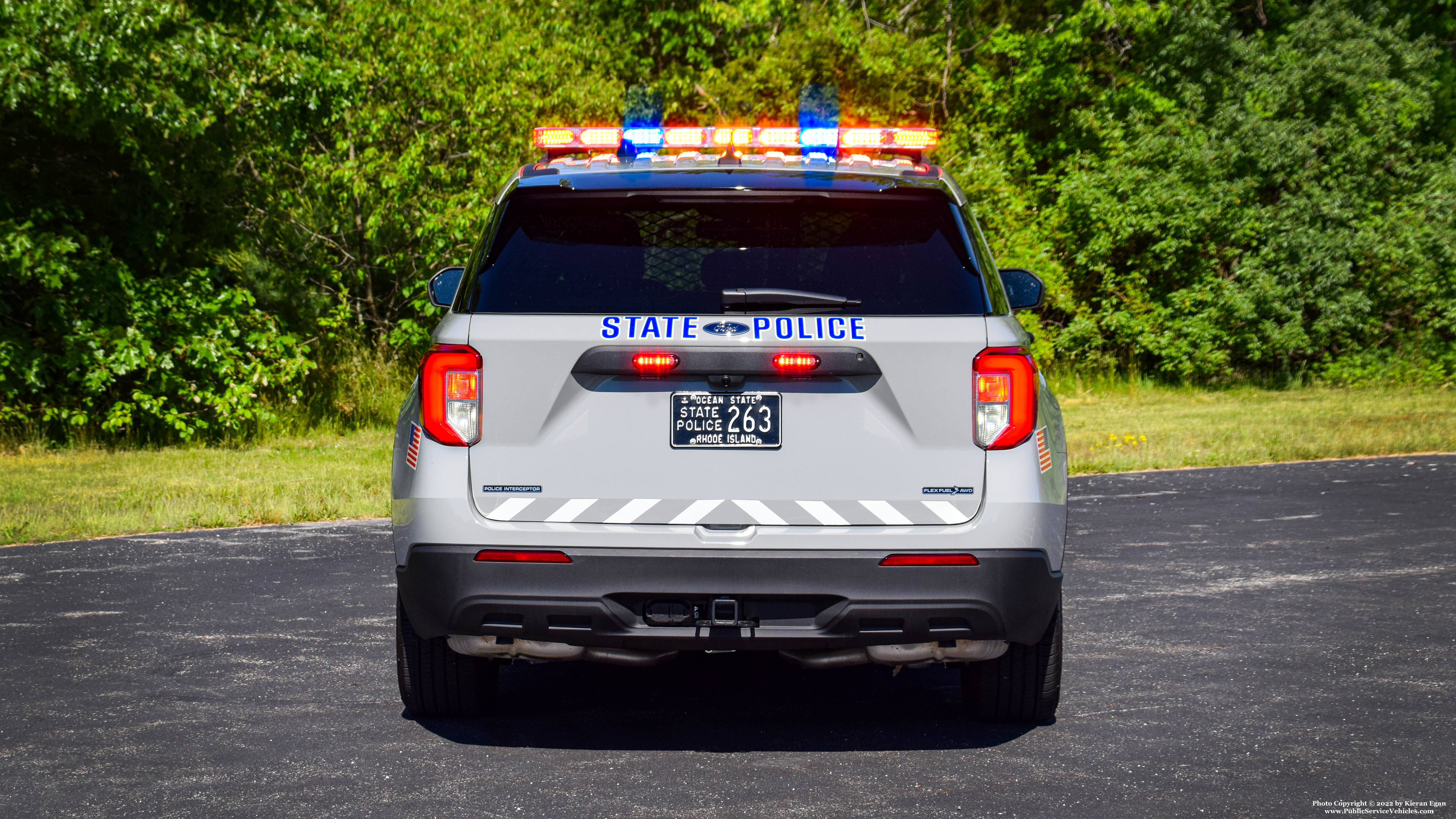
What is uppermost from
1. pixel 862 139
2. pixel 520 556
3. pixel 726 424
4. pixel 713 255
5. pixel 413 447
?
pixel 862 139

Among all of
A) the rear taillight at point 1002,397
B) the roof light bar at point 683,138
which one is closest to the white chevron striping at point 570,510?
the rear taillight at point 1002,397

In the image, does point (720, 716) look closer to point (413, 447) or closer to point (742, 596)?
point (742, 596)

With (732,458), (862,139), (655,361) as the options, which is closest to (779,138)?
(862,139)

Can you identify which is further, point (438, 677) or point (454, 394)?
point (438, 677)

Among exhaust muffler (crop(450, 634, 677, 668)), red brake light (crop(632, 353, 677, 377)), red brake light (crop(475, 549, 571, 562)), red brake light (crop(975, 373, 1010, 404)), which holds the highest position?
red brake light (crop(632, 353, 677, 377))

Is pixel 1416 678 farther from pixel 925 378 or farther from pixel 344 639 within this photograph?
pixel 344 639

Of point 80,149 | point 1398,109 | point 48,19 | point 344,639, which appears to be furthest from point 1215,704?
point 1398,109

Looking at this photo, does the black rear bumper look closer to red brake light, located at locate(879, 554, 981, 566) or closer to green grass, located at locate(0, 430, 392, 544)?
red brake light, located at locate(879, 554, 981, 566)

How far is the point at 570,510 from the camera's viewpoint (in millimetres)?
4398


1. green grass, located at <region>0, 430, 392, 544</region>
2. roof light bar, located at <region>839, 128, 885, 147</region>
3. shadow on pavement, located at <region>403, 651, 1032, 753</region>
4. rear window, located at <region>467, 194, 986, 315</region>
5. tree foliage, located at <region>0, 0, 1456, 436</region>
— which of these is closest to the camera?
rear window, located at <region>467, 194, 986, 315</region>

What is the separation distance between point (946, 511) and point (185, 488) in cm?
912

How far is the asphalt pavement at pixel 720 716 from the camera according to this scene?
173 inches

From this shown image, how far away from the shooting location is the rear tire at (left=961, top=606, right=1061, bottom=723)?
16.5ft

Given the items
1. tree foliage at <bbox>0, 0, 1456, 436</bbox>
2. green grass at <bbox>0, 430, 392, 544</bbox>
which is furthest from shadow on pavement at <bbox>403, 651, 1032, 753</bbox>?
tree foliage at <bbox>0, 0, 1456, 436</bbox>
